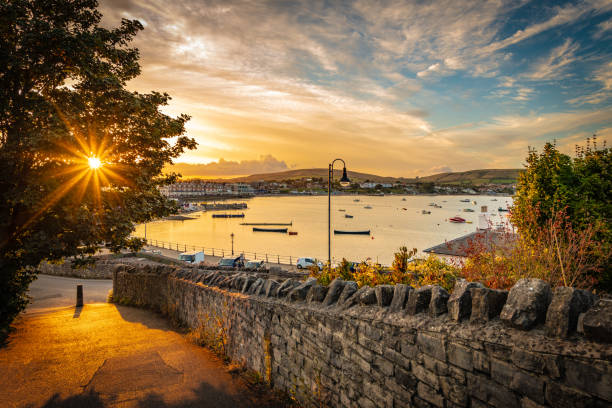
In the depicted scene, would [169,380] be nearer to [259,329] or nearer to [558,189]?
[259,329]

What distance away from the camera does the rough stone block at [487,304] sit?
2.62 metres

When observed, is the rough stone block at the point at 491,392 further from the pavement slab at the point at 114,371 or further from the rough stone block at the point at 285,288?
the pavement slab at the point at 114,371

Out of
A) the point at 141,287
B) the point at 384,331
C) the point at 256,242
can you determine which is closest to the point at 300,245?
the point at 256,242

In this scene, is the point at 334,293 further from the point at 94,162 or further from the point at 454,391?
the point at 94,162

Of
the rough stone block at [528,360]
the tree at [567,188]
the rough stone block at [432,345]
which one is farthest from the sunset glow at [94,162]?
the tree at [567,188]

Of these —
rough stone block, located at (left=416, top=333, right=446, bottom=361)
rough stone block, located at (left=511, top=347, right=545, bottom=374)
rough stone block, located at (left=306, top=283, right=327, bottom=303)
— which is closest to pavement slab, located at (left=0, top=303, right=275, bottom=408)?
rough stone block, located at (left=306, top=283, right=327, bottom=303)

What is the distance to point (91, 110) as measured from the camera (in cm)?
871

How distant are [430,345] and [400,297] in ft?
1.96

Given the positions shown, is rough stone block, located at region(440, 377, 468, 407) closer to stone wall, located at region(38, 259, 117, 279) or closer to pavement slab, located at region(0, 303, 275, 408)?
pavement slab, located at region(0, 303, 275, 408)

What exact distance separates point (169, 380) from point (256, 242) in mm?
53005

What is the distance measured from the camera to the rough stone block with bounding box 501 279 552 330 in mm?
2332

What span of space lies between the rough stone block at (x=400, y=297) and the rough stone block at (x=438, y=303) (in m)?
0.32

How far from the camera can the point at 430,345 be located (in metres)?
2.93

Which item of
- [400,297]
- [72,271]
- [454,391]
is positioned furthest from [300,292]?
[72,271]
